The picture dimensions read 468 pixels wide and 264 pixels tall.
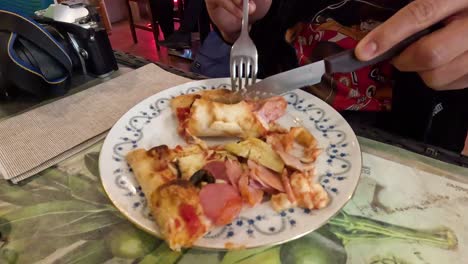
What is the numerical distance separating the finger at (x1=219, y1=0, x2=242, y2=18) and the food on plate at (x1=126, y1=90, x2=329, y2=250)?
1.12ft

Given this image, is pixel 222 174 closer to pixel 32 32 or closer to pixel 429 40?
pixel 429 40

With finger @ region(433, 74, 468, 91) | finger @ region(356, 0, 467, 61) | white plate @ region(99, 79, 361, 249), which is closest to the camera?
white plate @ region(99, 79, 361, 249)

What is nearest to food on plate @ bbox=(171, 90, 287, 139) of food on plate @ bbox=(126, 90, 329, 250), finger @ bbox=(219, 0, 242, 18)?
food on plate @ bbox=(126, 90, 329, 250)

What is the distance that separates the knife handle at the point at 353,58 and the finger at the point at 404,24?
0.5 inches

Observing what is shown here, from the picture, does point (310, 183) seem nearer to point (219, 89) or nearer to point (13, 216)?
point (219, 89)

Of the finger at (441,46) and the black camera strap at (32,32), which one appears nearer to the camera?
the finger at (441,46)

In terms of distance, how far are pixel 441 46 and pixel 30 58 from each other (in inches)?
29.8

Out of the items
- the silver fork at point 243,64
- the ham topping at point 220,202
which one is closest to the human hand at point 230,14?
the silver fork at point 243,64

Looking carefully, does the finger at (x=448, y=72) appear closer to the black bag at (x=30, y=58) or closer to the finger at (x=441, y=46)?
the finger at (x=441, y=46)

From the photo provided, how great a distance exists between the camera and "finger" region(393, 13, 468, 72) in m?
0.51

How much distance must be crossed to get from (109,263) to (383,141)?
47 centimetres

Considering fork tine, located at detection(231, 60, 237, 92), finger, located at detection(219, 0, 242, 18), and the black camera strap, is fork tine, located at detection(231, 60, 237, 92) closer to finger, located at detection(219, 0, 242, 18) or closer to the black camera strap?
finger, located at detection(219, 0, 242, 18)

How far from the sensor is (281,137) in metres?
0.51

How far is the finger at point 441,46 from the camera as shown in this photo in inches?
20.1
